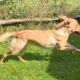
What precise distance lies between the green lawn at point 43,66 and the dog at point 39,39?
27 centimetres

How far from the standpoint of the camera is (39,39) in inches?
301

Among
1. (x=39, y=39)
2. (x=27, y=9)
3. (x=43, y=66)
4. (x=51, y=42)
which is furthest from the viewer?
(x=27, y=9)

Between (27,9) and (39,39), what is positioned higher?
(39,39)

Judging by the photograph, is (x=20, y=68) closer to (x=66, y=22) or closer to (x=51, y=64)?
(x=51, y=64)

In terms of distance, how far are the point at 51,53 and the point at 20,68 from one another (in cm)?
129

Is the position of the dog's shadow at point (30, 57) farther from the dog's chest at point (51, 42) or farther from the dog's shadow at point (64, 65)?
the dog's chest at point (51, 42)

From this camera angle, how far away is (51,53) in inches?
329

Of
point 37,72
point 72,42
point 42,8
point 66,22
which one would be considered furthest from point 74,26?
point 42,8

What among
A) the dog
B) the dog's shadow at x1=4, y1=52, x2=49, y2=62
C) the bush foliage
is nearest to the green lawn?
the dog's shadow at x1=4, y1=52, x2=49, y2=62

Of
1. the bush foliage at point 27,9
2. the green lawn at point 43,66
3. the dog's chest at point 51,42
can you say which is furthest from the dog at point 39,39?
the bush foliage at point 27,9

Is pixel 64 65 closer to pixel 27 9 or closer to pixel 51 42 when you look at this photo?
pixel 51 42

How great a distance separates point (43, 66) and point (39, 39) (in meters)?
0.60

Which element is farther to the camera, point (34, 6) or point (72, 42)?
point (34, 6)

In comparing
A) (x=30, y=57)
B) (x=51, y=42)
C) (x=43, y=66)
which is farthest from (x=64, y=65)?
(x=30, y=57)
